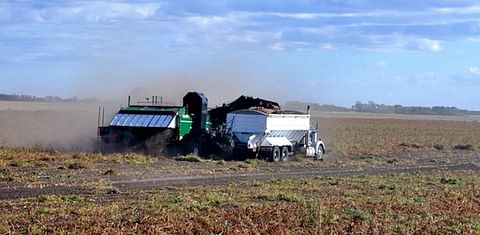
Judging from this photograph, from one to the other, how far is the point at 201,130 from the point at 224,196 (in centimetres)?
Result: 2017

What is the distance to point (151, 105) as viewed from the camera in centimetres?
4191

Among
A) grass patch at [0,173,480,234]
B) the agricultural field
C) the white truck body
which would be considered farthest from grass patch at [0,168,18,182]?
the white truck body

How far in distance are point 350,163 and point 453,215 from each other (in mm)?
Answer: 22890

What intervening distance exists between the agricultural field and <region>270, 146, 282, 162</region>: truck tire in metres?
0.77

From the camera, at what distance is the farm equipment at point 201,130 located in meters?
39.7

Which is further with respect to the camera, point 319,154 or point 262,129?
point 319,154

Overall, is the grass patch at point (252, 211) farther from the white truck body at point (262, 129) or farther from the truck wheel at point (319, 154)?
the truck wheel at point (319, 154)

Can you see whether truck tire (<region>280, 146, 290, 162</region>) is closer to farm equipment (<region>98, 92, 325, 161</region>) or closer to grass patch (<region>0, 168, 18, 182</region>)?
farm equipment (<region>98, 92, 325, 161</region>)

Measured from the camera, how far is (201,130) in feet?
135

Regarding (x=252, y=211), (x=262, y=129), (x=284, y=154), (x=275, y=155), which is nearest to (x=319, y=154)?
(x=284, y=154)

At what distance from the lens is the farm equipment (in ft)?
130

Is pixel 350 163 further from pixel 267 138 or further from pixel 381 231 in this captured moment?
pixel 381 231

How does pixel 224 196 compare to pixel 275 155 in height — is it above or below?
above

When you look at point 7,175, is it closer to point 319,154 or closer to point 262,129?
point 262,129
